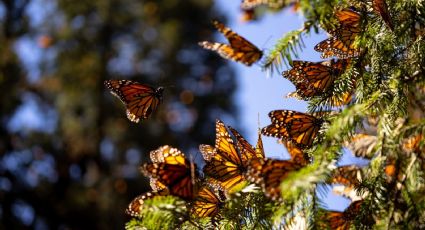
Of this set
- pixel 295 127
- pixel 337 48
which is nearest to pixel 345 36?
pixel 337 48

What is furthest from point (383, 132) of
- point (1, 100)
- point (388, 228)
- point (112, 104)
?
point (112, 104)

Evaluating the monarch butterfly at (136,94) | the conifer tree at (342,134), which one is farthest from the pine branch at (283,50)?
the monarch butterfly at (136,94)

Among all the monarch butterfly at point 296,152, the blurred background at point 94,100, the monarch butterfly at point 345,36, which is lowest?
the monarch butterfly at point 296,152

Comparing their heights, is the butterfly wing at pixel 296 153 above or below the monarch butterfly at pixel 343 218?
above

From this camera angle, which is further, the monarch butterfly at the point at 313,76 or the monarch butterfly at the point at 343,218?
the monarch butterfly at the point at 313,76

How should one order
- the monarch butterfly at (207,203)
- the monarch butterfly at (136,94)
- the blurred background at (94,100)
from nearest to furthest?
the monarch butterfly at (207,203)
the monarch butterfly at (136,94)
the blurred background at (94,100)

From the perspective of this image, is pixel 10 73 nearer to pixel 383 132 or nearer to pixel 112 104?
pixel 112 104

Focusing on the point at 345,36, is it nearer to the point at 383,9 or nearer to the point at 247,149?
the point at 383,9

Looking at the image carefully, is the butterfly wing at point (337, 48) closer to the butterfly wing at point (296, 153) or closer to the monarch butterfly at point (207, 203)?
the butterfly wing at point (296, 153)
